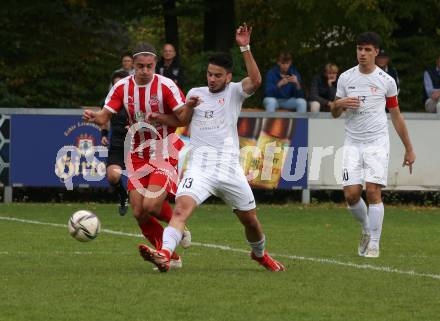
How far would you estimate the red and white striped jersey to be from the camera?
1144 cm

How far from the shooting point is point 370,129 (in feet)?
42.5

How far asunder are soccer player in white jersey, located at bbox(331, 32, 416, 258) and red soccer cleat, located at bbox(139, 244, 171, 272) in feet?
9.87

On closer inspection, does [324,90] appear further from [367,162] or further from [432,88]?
[367,162]

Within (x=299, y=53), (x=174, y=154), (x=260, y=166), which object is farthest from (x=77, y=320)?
(x=299, y=53)

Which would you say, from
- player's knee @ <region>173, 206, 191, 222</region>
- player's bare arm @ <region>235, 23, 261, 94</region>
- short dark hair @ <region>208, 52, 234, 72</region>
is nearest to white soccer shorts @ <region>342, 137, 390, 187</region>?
player's bare arm @ <region>235, 23, 261, 94</region>

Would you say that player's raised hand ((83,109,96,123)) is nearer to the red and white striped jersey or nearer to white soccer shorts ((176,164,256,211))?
the red and white striped jersey

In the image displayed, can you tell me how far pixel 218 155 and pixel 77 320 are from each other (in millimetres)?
3078

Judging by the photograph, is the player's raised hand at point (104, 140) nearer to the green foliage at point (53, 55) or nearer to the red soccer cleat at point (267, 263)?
Result: the green foliage at point (53, 55)

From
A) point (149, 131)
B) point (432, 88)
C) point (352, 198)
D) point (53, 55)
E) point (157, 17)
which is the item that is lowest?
point (352, 198)

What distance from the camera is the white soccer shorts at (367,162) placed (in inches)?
509

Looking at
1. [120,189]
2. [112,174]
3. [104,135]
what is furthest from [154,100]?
[104,135]

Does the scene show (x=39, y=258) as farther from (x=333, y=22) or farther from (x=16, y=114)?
(x=333, y=22)

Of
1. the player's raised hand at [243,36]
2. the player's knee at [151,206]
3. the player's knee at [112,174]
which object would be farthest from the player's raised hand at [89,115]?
Answer: the player's knee at [112,174]

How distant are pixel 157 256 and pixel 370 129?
3484mm
